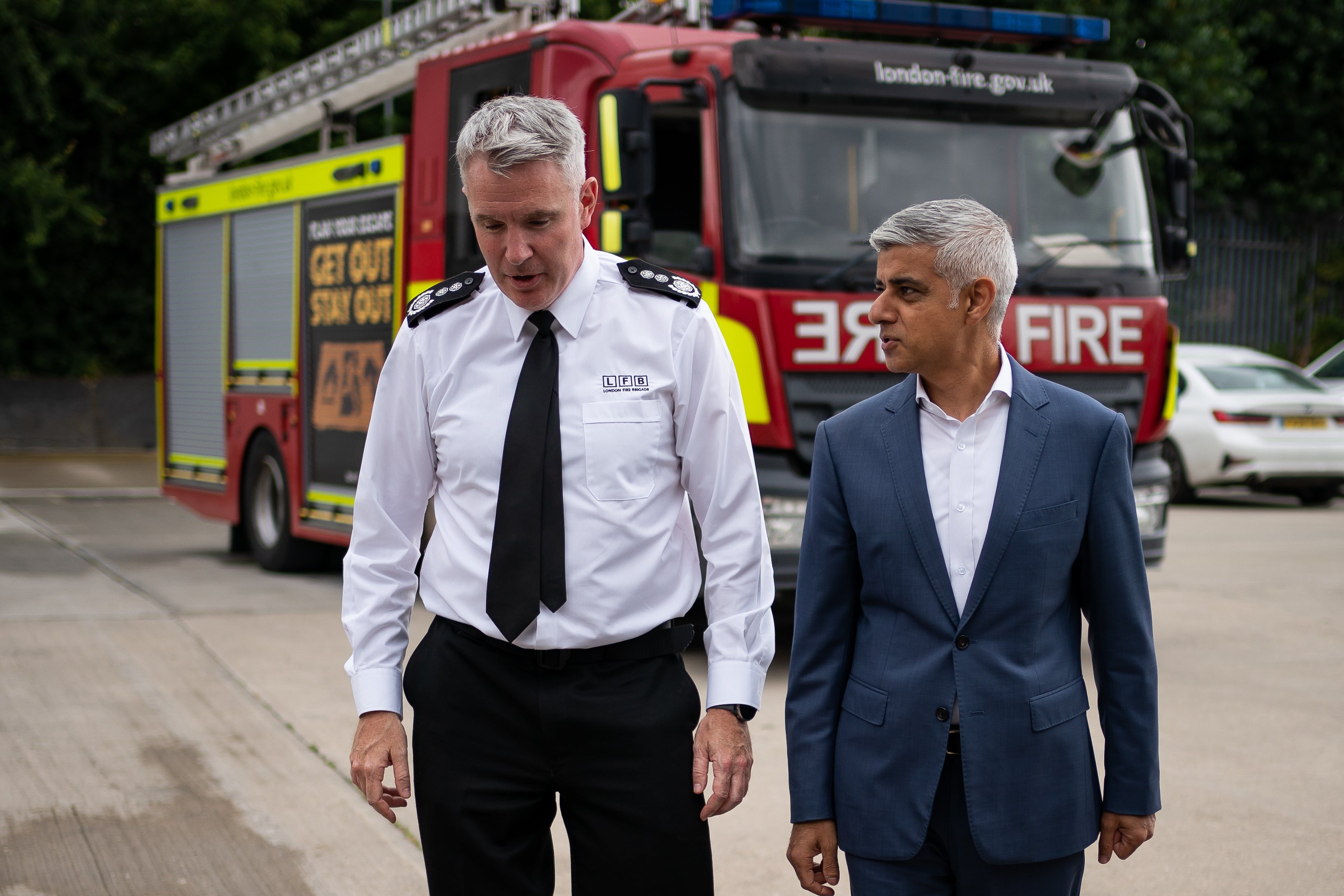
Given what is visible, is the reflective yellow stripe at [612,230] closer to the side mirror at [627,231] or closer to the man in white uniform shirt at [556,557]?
the side mirror at [627,231]

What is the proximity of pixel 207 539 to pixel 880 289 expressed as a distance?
35.4 feet

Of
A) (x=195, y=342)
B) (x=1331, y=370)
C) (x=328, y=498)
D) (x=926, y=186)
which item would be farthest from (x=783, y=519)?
(x=1331, y=370)

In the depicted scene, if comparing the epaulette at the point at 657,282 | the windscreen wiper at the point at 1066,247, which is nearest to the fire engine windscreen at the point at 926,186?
→ the windscreen wiper at the point at 1066,247

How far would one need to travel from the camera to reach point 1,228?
19.8 meters

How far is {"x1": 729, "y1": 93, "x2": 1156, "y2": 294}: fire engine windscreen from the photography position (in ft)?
22.2

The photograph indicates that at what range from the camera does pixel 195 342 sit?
1154 centimetres

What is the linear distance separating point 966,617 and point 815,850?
1.52 ft

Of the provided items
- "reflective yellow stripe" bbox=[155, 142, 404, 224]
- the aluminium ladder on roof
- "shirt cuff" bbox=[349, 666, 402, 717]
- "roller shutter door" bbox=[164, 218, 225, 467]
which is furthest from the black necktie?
"roller shutter door" bbox=[164, 218, 225, 467]

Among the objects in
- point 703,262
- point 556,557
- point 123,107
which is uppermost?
point 123,107

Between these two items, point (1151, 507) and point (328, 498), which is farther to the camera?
point (328, 498)

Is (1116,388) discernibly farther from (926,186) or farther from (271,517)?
(271,517)

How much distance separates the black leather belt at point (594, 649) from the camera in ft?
7.86

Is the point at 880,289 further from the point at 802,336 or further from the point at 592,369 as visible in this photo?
the point at 802,336

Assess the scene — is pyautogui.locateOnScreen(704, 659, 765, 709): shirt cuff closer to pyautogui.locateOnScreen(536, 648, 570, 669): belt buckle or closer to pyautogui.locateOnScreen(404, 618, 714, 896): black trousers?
pyautogui.locateOnScreen(404, 618, 714, 896): black trousers
